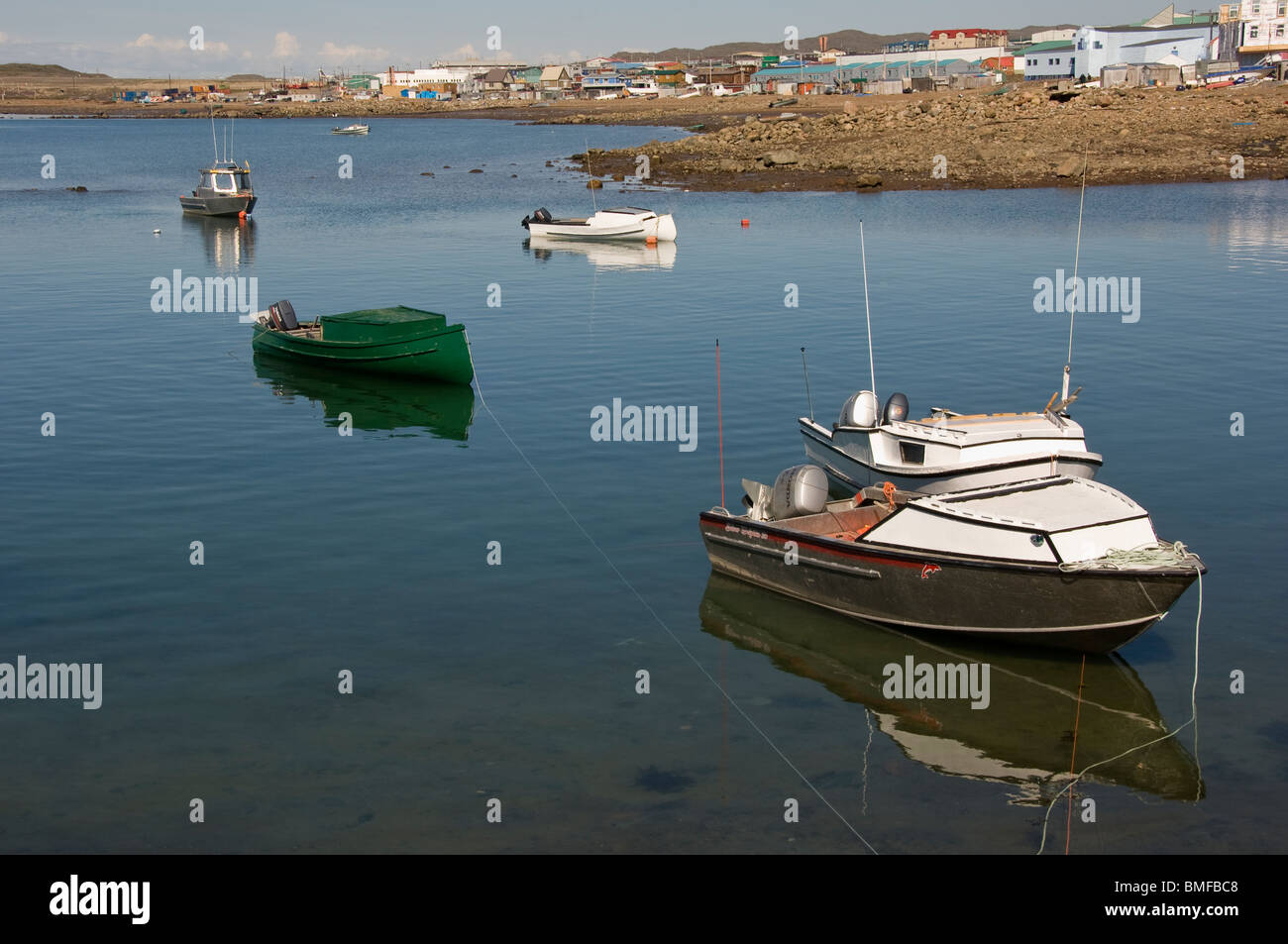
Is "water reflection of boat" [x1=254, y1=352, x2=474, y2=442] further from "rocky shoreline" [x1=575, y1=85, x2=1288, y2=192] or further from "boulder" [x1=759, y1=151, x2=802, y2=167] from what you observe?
"boulder" [x1=759, y1=151, x2=802, y2=167]

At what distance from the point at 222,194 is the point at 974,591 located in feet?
252

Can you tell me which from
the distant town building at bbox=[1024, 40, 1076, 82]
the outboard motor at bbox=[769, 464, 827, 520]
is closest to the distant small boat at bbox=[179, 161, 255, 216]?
the outboard motor at bbox=[769, 464, 827, 520]

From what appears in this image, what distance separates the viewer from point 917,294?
169ft

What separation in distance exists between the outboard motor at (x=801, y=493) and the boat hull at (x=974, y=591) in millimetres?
690

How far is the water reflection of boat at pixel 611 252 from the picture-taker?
214ft

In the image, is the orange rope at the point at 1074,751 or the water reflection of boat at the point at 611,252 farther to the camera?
the water reflection of boat at the point at 611,252

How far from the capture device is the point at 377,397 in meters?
38.9

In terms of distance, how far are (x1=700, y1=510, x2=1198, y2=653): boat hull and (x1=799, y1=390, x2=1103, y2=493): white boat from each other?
3.74m

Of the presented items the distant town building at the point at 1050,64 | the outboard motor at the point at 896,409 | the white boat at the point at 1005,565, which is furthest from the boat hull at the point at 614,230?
the distant town building at the point at 1050,64

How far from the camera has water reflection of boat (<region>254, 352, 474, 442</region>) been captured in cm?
3584

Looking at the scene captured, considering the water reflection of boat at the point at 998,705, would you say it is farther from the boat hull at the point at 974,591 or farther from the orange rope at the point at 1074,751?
the boat hull at the point at 974,591

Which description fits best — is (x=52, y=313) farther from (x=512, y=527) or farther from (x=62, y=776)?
(x=62, y=776)

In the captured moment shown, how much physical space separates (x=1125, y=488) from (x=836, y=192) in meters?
66.5

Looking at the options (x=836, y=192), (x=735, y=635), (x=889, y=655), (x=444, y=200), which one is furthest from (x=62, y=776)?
(x=444, y=200)
